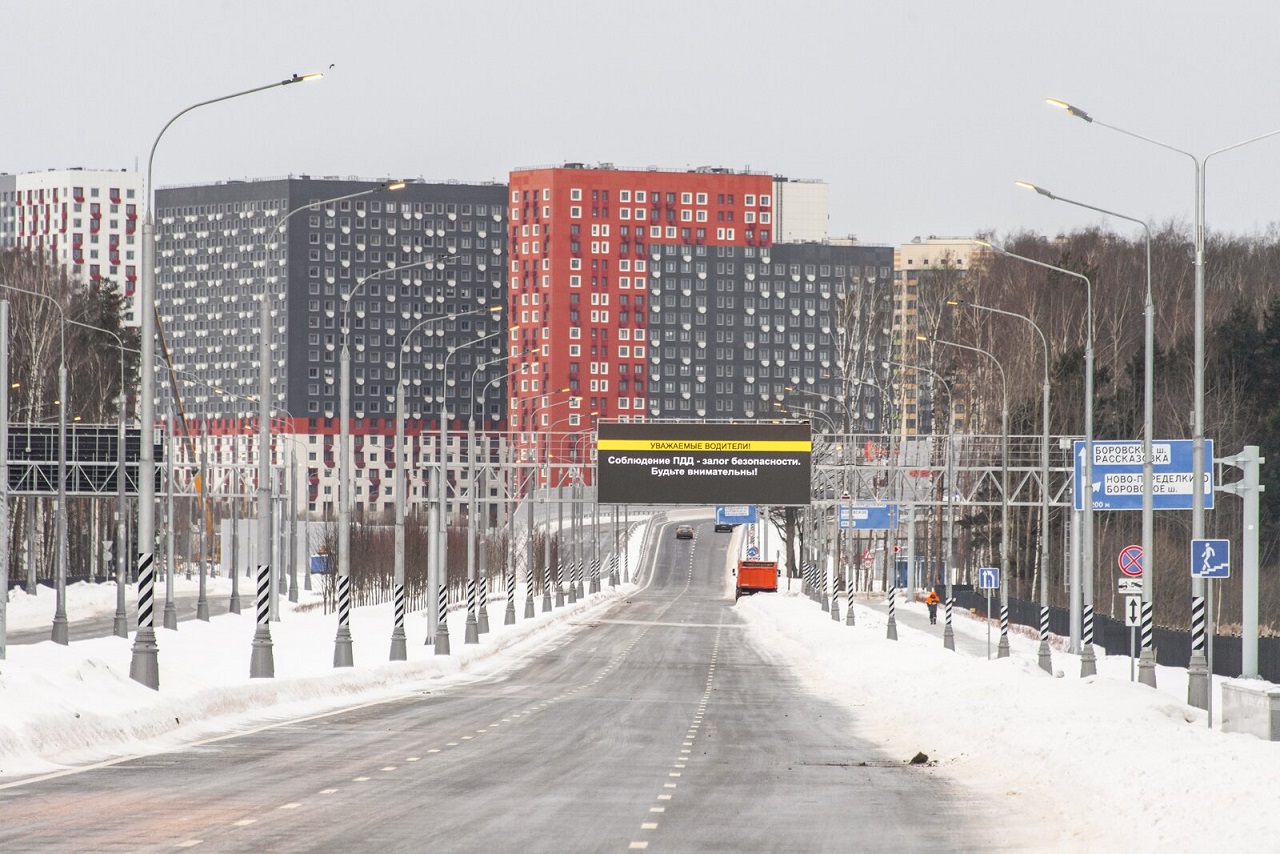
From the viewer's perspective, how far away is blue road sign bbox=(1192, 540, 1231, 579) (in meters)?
29.3

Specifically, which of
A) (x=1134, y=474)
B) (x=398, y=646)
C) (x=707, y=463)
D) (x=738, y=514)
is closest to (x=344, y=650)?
(x=398, y=646)

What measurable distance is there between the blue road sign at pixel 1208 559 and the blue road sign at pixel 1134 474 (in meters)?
17.3

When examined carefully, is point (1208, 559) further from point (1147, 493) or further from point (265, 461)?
point (265, 461)

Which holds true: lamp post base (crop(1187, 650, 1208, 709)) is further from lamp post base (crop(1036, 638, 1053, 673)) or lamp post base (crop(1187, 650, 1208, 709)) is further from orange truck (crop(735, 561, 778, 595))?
orange truck (crop(735, 561, 778, 595))

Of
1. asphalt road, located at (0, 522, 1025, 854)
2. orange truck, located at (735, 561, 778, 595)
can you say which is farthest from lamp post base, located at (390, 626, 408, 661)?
orange truck, located at (735, 561, 778, 595)

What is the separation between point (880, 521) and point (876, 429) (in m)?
93.9

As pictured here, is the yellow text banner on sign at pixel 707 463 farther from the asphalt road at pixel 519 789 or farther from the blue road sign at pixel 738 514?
the blue road sign at pixel 738 514

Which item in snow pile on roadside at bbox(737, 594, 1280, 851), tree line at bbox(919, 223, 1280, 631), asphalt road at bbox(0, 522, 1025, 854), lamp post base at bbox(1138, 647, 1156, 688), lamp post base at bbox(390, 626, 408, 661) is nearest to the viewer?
snow pile on roadside at bbox(737, 594, 1280, 851)

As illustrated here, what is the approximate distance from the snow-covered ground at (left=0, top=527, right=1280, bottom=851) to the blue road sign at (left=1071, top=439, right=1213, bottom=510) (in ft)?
14.5

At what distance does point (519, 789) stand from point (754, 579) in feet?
309

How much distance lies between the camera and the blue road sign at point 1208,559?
29.3 m

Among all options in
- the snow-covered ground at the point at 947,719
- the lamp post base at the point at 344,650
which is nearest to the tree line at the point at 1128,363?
the snow-covered ground at the point at 947,719

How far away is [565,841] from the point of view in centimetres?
1468

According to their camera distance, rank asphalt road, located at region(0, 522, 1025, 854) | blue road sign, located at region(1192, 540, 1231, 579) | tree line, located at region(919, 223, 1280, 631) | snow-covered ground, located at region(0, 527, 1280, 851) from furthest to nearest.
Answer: tree line, located at region(919, 223, 1280, 631) → blue road sign, located at region(1192, 540, 1231, 579) → snow-covered ground, located at region(0, 527, 1280, 851) → asphalt road, located at region(0, 522, 1025, 854)
